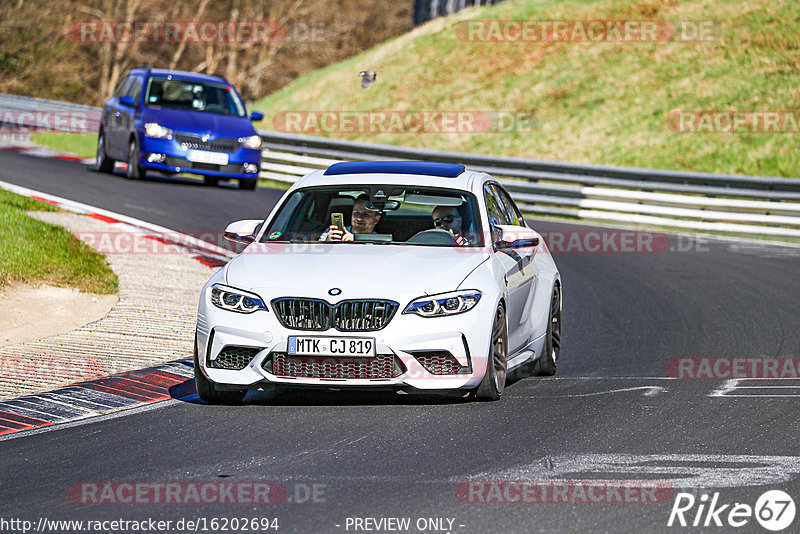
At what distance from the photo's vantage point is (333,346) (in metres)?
7.96

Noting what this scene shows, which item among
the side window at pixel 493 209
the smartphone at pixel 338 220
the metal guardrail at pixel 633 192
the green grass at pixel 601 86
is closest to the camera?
the smartphone at pixel 338 220

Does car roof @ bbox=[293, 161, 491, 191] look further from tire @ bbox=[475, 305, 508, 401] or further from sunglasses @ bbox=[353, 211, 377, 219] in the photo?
tire @ bbox=[475, 305, 508, 401]

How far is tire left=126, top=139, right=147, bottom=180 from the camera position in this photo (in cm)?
2228

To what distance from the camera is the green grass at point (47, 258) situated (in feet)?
42.3

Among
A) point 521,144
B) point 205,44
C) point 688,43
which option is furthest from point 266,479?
point 205,44

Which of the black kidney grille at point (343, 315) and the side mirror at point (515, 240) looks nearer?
the black kidney grille at point (343, 315)

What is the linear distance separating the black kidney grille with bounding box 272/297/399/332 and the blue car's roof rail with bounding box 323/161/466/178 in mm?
1874

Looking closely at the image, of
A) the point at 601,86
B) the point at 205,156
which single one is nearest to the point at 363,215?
the point at 205,156

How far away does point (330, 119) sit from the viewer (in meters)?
36.6

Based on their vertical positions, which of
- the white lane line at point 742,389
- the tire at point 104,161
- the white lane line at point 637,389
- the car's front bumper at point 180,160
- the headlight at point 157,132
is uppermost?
the headlight at point 157,132

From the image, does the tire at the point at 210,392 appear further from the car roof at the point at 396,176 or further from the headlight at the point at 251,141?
the headlight at the point at 251,141

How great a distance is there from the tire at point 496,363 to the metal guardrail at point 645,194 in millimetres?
14234

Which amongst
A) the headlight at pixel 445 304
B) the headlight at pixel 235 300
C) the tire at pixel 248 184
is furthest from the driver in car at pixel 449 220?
the tire at pixel 248 184

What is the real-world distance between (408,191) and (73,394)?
104 inches
